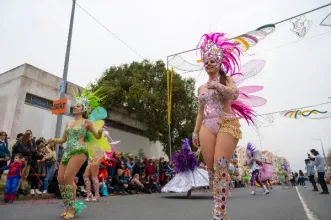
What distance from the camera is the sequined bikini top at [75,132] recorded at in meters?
4.18

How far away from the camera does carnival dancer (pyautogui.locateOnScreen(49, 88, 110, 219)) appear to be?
3904 mm

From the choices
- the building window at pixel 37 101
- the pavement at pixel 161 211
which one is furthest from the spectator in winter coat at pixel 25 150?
the building window at pixel 37 101

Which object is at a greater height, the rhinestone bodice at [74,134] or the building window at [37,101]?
the building window at [37,101]

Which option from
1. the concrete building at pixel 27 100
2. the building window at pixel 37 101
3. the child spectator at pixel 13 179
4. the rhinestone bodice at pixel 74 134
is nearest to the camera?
the rhinestone bodice at pixel 74 134

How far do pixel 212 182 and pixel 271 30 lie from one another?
7637 millimetres

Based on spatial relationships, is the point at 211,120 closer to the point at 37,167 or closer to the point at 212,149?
the point at 212,149

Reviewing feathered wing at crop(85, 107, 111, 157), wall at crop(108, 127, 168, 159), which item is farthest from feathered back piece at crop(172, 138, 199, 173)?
wall at crop(108, 127, 168, 159)

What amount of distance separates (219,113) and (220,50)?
850mm

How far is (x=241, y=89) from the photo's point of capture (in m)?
3.54

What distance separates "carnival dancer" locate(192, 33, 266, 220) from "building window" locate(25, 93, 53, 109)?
14221 millimetres

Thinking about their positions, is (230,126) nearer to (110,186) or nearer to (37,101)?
(110,186)

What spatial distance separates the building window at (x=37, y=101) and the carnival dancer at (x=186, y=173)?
1050cm

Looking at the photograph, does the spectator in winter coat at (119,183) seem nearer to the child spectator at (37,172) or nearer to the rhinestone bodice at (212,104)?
the child spectator at (37,172)

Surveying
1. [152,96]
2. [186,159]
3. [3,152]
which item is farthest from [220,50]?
[152,96]
